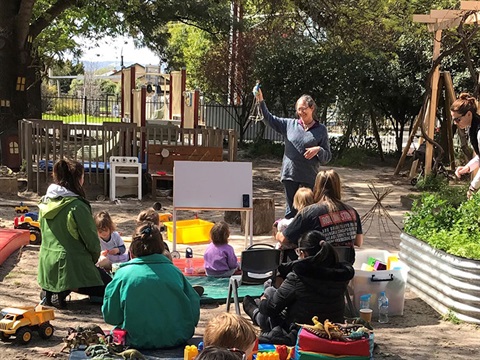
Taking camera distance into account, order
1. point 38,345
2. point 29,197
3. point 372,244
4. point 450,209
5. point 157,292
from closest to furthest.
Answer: point 157,292, point 38,345, point 450,209, point 372,244, point 29,197

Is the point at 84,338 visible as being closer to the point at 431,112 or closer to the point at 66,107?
the point at 431,112

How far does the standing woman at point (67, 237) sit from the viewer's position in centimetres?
623

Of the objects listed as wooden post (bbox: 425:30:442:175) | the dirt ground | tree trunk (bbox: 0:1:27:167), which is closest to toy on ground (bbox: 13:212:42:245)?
the dirt ground

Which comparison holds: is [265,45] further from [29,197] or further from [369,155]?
[29,197]

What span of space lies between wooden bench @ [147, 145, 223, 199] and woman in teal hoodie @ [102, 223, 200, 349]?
8122 mm

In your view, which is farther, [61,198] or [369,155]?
[369,155]

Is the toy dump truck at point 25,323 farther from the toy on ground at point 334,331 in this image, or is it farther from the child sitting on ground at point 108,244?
the toy on ground at point 334,331

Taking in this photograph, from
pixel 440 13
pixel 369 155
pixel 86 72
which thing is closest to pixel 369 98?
pixel 369 155

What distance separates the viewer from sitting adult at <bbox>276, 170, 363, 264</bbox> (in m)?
5.95

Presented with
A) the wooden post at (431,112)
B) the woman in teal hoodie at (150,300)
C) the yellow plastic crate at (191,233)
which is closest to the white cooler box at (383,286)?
the woman in teal hoodie at (150,300)

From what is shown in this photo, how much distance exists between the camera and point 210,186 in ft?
28.8

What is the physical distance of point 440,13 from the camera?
13469 millimetres

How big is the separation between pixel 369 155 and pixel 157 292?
18.1 m

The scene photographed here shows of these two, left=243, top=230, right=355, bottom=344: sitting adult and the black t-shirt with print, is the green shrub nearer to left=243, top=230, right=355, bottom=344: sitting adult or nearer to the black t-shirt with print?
the black t-shirt with print
